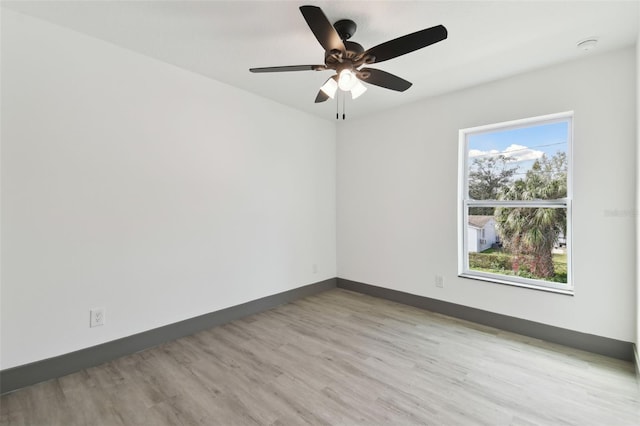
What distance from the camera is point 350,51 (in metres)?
1.95

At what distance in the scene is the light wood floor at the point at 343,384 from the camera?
175 cm

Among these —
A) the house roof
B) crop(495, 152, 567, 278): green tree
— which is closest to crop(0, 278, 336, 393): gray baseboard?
the house roof

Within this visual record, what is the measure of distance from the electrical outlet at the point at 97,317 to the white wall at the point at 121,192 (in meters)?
0.04

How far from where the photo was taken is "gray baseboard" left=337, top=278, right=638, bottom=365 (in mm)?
2404

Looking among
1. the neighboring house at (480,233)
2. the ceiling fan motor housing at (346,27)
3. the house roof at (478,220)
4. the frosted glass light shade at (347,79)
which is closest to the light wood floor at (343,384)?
the neighboring house at (480,233)

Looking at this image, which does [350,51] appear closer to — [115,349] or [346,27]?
[346,27]

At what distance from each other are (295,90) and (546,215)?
2939mm

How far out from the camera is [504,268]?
314cm

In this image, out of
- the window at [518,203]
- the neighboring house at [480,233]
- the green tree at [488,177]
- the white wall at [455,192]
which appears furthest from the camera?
the neighboring house at [480,233]

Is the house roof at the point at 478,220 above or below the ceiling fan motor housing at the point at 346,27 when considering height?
below

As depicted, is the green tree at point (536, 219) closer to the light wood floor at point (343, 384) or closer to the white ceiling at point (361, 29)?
the light wood floor at point (343, 384)

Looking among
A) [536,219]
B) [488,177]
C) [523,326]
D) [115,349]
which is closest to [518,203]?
[536,219]

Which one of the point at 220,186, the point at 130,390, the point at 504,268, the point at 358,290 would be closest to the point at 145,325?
the point at 130,390

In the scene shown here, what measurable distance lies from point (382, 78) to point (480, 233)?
2.16m
